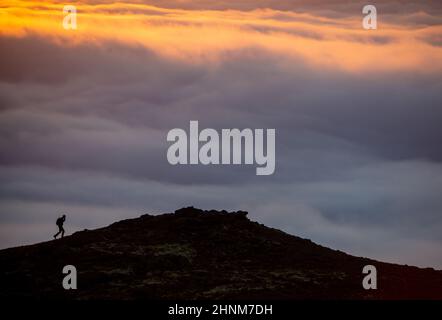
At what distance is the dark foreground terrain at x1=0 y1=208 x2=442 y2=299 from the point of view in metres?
84.4

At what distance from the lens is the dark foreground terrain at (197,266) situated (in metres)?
84.4

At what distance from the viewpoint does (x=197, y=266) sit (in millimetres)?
90000

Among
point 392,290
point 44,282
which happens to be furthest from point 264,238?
point 44,282
